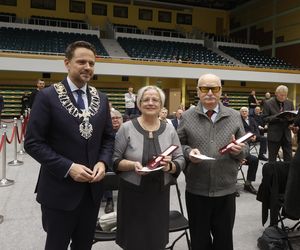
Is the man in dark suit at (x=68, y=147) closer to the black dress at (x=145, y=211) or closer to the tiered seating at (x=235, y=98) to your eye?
the black dress at (x=145, y=211)

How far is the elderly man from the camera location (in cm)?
227

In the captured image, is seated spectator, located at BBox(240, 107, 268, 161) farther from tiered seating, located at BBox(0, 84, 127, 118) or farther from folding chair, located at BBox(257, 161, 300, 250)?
tiered seating, located at BBox(0, 84, 127, 118)

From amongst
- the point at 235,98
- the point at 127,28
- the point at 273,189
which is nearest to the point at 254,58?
the point at 235,98

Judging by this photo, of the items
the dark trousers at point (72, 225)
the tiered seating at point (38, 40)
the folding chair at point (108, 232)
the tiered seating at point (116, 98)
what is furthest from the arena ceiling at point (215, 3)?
the dark trousers at point (72, 225)

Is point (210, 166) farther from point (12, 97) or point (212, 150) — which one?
point (12, 97)

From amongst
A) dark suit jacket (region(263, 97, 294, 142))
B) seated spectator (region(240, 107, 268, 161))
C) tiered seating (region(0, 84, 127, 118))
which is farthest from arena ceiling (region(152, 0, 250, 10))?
dark suit jacket (region(263, 97, 294, 142))

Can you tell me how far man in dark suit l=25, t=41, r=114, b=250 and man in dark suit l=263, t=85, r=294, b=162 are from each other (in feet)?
13.1

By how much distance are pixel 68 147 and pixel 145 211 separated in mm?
709

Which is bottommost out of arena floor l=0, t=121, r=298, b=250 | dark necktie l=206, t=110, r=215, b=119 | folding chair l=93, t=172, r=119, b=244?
arena floor l=0, t=121, r=298, b=250

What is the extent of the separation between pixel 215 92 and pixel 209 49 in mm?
21192

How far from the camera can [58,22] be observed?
20.9 meters

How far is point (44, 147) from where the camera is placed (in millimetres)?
1804

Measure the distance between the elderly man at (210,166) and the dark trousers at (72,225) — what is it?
79cm

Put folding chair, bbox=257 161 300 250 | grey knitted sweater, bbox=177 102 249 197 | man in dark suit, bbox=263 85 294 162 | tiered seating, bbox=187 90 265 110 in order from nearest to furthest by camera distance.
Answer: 1. grey knitted sweater, bbox=177 102 249 197
2. folding chair, bbox=257 161 300 250
3. man in dark suit, bbox=263 85 294 162
4. tiered seating, bbox=187 90 265 110
